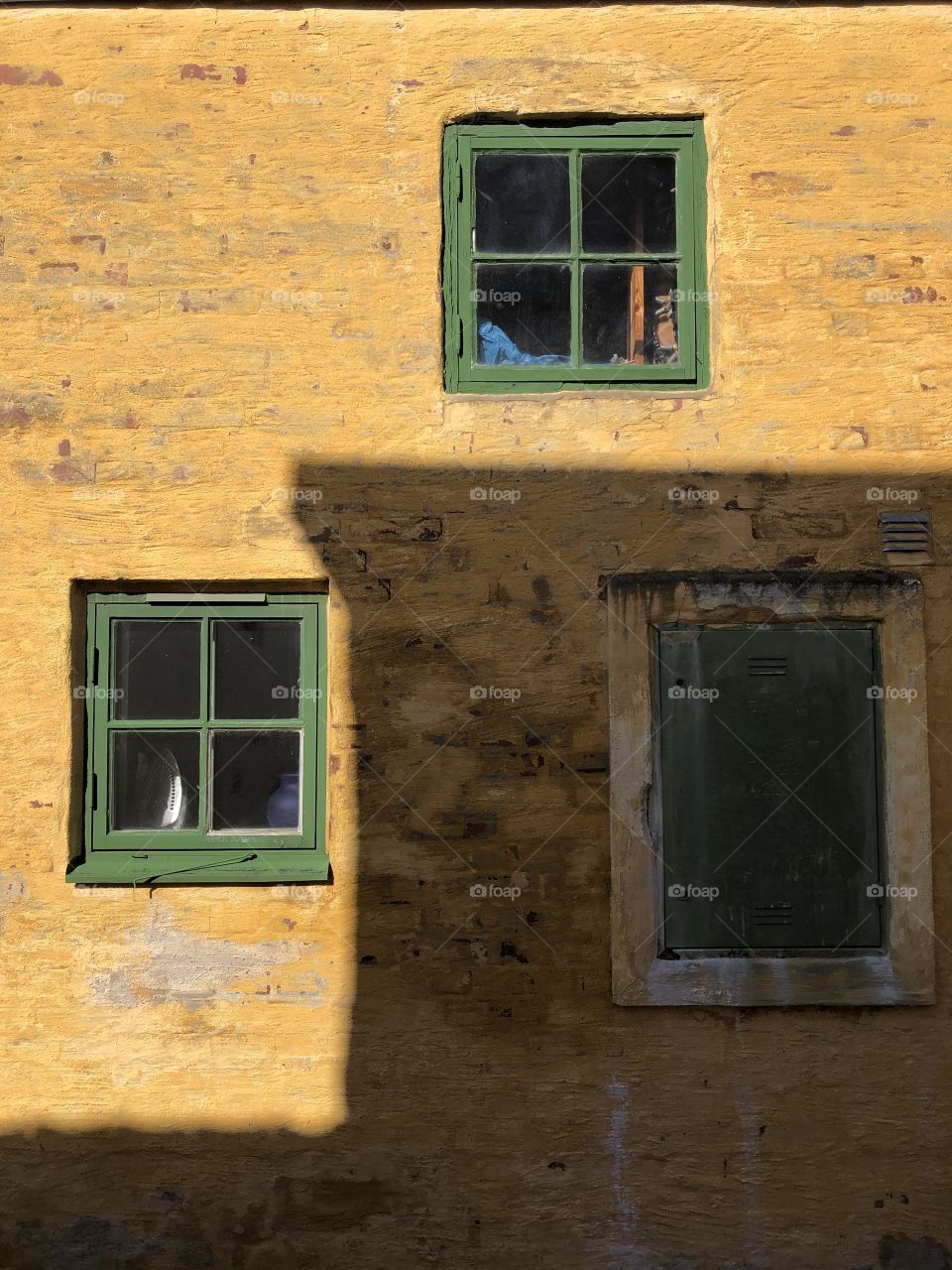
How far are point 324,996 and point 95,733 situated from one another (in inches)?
54.0


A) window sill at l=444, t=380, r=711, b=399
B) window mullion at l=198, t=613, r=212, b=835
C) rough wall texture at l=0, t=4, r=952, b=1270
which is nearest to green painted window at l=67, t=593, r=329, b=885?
→ window mullion at l=198, t=613, r=212, b=835

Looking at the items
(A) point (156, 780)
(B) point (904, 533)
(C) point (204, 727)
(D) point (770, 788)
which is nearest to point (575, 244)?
(B) point (904, 533)

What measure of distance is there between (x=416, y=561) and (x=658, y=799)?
4.36 ft

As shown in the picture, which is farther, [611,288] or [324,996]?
[611,288]

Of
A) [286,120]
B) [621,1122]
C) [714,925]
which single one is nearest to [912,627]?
[714,925]

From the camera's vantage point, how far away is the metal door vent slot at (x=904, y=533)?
4.58 m

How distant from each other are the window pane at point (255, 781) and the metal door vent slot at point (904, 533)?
8.09 ft

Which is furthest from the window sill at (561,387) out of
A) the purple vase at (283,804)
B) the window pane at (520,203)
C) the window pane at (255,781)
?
the purple vase at (283,804)

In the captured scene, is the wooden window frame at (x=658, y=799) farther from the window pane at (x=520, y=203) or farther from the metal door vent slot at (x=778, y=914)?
the window pane at (x=520, y=203)

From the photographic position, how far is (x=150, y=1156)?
4.43 meters

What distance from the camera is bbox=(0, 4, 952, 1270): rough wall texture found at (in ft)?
14.5

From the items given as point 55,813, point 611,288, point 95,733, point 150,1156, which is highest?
point 611,288

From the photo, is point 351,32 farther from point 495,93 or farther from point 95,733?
point 95,733

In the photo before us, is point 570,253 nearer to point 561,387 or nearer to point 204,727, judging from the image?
point 561,387
